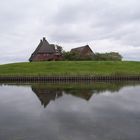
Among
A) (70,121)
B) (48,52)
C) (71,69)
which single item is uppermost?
(48,52)

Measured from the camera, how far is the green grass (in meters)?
78.9

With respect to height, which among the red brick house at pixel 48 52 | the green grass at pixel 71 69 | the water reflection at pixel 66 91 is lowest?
the water reflection at pixel 66 91

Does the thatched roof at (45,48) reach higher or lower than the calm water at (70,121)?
higher

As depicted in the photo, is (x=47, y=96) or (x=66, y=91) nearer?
(x=47, y=96)

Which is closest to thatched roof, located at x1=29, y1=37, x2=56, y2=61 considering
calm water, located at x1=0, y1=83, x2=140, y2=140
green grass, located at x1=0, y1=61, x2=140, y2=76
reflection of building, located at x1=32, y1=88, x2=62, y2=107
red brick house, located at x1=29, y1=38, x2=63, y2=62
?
red brick house, located at x1=29, y1=38, x2=63, y2=62

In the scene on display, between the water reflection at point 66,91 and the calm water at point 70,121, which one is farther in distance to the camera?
the water reflection at point 66,91

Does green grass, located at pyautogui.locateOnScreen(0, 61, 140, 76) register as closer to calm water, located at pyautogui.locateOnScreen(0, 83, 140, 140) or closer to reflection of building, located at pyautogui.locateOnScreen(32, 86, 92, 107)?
reflection of building, located at pyautogui.locateOnScreen(32, 86, 92, 107)

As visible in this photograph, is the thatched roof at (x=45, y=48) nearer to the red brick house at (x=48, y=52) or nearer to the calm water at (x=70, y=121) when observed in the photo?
the red brick house at (x=48, y=52)

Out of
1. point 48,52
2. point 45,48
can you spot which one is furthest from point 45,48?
point 48,52

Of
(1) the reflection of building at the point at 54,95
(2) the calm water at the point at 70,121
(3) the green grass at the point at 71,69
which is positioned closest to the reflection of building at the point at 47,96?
(1) the reflection of building at the point at 54,95

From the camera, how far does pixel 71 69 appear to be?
84750 mm

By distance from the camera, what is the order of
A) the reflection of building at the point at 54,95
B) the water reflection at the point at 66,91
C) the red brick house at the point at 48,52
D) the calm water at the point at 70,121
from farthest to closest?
the red brick house at the point at 48,52 < the water reflection at the point at 66,91 < the reflection of building at the point at 54,95 < the calm water at the point at 70,121

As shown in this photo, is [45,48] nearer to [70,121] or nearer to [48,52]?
[48,52]

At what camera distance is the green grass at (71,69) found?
259ft
